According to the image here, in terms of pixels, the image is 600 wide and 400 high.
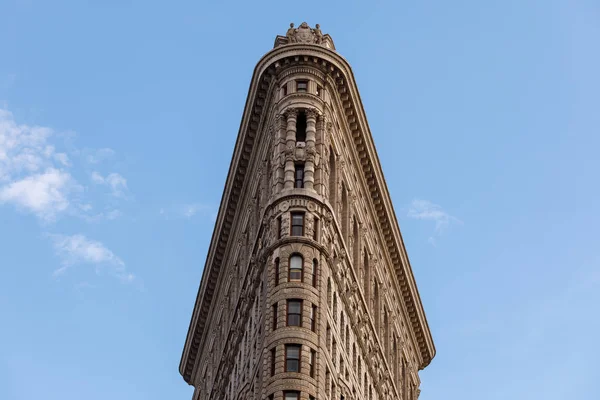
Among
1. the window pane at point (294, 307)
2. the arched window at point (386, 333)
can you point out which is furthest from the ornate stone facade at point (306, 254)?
the arched window at point (386, 333)

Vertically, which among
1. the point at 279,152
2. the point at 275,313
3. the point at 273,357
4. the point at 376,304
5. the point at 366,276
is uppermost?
the point at 376,304

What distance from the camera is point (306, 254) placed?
9450cm

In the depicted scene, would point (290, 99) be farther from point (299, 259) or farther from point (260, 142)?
point (299, 259)

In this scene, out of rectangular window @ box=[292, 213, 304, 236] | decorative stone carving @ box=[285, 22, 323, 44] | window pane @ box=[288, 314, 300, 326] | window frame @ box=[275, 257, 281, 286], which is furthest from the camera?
decorative stone carving @ box=[285, 22, 323, 44]

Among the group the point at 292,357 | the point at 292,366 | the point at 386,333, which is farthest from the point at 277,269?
the point at 386,333

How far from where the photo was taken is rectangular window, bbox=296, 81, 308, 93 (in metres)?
106

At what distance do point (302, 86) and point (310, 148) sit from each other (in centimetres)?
766

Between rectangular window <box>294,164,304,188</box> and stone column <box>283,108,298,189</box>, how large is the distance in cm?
70

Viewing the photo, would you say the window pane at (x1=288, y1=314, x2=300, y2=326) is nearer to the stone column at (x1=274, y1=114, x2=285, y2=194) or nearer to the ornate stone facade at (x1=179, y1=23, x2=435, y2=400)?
the ornate stone facade at (x1=179, y1=23, x2=435, y2=400)

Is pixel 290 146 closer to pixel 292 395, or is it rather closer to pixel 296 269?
pixel 296 269

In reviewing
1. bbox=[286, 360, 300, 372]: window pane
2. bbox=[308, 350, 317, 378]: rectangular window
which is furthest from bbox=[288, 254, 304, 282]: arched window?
bbox=[286, 360, 300, 372]: window pane

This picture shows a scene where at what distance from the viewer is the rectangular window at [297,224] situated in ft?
316

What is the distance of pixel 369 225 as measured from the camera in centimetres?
11838

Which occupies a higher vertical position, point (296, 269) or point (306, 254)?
point (306, 254)
